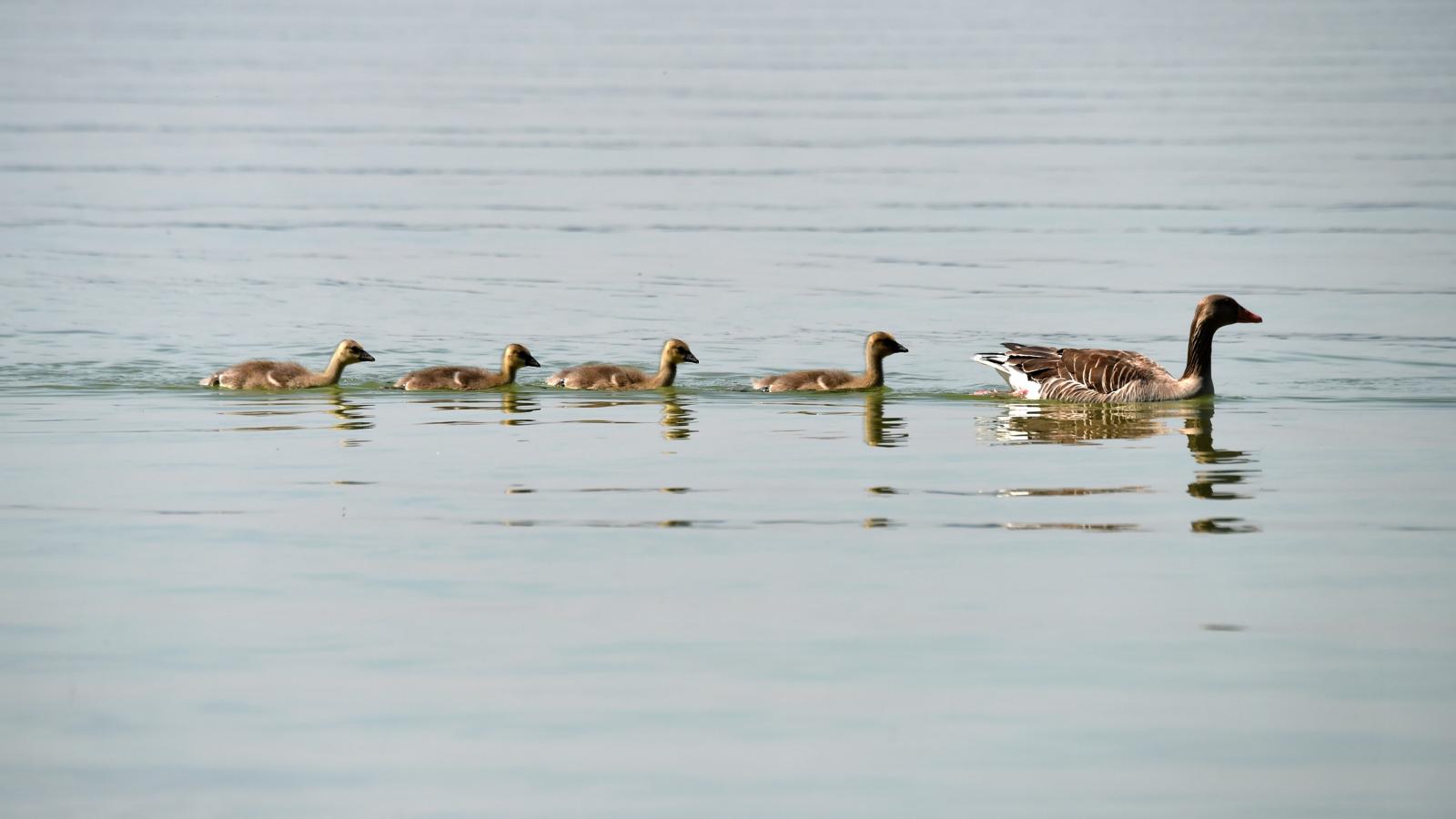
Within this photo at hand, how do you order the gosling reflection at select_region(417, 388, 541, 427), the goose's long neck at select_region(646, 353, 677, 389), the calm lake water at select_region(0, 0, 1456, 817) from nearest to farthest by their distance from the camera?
the calm lake water at select_region(0, 0, 1456, 817)
the gosling reflection at select_region(417, 388, 541, 427)
the goose's long neck at select_region(646, 353, 677, 389)

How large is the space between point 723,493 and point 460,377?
5966 millimetres

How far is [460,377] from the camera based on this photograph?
61.7 feet

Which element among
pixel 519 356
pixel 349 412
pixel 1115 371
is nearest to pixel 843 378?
pixel 1115 371

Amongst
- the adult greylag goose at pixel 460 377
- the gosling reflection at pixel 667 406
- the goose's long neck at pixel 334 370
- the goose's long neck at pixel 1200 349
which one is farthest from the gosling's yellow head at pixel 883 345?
the goose's long neck at pixel 334 370

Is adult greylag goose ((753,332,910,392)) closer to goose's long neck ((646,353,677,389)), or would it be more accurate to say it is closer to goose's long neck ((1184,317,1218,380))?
goose's long neck ((646,353,677,389))

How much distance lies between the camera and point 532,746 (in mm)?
8266

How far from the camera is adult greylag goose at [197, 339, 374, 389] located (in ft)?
60.9

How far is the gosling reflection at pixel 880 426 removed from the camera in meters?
15.9

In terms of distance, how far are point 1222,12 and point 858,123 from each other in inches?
2275

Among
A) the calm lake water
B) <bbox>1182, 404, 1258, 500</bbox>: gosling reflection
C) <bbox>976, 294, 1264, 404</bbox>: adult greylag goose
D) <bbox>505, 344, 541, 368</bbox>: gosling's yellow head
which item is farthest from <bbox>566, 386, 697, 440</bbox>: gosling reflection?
<bbox>1182, 404, 1258, 500</bbox>: gosling reflection

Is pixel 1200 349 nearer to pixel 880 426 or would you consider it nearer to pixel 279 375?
pixel 880 426

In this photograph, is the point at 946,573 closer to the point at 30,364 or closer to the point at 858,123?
the point at 30,364

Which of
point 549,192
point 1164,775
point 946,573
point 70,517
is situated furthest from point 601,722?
point 549,192

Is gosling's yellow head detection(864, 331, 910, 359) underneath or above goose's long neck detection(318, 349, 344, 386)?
above
